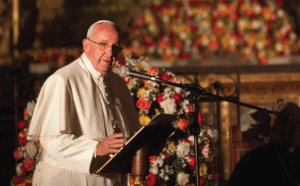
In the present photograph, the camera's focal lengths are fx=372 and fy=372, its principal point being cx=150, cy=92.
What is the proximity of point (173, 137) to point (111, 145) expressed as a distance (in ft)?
6.00

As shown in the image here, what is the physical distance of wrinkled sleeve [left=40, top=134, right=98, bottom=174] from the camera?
2.11 metres

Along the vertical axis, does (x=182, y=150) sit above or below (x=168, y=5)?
below

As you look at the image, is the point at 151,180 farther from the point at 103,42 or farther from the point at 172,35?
the point at 172,35

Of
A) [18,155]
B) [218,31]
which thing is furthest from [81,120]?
[218,31]

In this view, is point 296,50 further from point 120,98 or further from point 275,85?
point 120,98

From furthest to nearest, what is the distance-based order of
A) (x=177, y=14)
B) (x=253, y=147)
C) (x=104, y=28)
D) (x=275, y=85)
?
(x=177, y=14) < (x=275, y=85) < (x=253, y=147) < (x=104, y=28)

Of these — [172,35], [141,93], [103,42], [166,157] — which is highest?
[172,35]

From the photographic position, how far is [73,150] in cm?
211

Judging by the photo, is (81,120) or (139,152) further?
(81,120)

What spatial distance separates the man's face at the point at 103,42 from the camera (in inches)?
93.1

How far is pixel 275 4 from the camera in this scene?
17.8 feet

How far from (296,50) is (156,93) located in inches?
103

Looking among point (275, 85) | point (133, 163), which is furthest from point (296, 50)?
point (133, 163)

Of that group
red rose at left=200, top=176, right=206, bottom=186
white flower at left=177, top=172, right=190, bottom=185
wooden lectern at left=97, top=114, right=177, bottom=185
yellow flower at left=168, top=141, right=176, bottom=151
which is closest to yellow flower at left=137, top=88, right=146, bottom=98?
yellow flower at left=168, top=141, right=176, bottom=151
